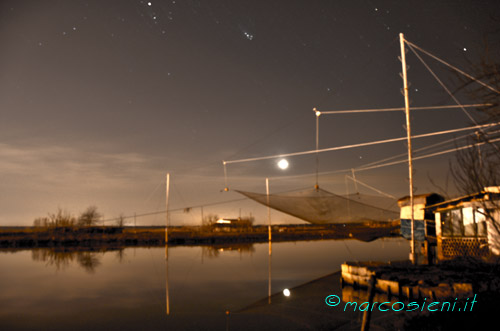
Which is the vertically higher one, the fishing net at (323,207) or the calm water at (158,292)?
the fishing net at (323,207)

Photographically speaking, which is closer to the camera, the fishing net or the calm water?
the calm water

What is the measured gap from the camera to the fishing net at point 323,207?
67.3 ft

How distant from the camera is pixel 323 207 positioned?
20672 millimetres

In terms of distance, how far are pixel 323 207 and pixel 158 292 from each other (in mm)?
9617

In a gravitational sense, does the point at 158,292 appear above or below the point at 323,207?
below

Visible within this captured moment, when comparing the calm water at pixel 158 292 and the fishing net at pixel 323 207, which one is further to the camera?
the fishing net at pixel 323 207

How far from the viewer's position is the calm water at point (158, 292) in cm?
1040

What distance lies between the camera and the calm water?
10398 mm

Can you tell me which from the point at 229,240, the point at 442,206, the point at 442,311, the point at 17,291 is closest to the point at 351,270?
the point at 442,206

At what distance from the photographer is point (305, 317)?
10.2 m

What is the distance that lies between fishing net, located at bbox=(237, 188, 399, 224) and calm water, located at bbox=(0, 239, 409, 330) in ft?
9.28

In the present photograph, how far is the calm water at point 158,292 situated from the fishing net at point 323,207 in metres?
2.83

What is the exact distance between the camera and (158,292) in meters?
15.0

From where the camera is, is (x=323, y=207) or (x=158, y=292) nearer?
(x=158, y=292)
